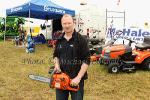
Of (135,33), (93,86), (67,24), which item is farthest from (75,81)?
(135,33)

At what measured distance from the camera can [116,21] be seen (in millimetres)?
19766

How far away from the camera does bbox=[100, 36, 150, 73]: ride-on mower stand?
9.70 m

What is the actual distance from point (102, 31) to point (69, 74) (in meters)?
17.6

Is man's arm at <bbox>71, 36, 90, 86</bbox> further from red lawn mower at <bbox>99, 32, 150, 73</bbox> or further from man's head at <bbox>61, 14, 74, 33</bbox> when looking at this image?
red lawn mower at <bbox>99, 32, 150, 73</bbox>

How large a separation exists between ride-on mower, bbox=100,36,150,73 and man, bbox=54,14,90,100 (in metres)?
5.63

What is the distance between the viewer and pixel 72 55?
4035mm

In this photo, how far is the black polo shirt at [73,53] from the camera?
4.00 m

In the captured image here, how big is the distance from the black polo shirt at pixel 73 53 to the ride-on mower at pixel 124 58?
5.65 m

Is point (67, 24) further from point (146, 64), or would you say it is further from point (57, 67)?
point (146, 64)

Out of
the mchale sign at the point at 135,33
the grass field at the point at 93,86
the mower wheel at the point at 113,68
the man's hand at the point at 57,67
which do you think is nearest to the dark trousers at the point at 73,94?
the man's hand at the point at 57,67

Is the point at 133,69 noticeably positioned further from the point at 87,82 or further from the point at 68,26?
the point at 68,26

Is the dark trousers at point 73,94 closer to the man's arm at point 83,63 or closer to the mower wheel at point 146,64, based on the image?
the man's arm at point 83,63

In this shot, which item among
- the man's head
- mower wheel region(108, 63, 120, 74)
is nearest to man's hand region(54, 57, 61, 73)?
the man's head

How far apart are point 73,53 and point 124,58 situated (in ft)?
19.9
